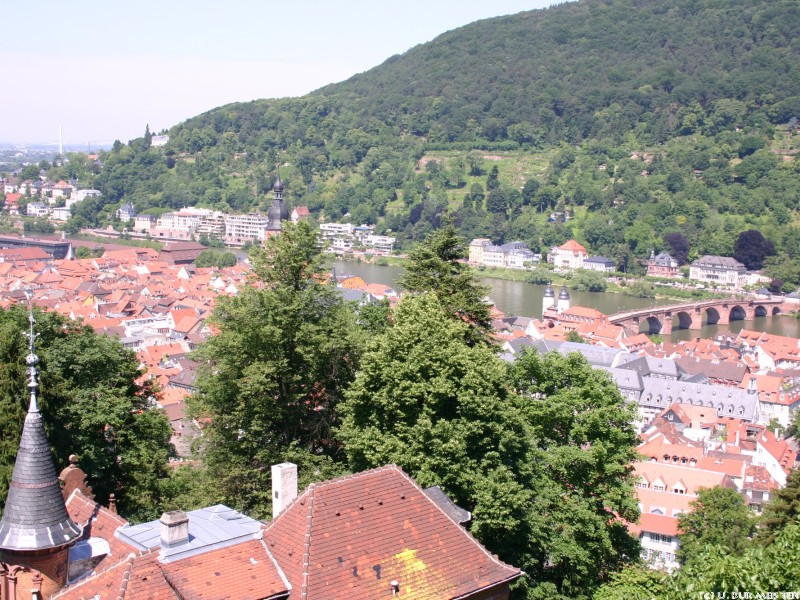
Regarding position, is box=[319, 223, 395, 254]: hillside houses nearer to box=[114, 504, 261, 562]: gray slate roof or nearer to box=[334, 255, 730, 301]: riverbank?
box=[334, 255, 730, 301]: riverbank

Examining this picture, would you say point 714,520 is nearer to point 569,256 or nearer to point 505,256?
point 569,256

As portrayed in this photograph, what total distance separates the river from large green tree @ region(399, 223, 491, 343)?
47149mm

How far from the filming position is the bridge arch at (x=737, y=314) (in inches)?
3159

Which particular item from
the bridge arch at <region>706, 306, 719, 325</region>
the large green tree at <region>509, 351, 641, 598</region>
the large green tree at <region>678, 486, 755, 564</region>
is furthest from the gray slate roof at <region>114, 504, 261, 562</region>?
the bridge arch at <region>706, 306, 719, 325</region>

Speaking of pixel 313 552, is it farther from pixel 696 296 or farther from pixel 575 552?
pixel 696 296

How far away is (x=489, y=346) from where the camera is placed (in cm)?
1848

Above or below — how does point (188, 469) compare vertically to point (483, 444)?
below

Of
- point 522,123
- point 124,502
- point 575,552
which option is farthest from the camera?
point 522,123

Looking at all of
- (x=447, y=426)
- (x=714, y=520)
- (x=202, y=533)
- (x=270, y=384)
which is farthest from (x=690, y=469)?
(x=202, y=533)

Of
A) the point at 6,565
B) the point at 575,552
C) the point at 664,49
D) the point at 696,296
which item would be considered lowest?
the point at 696,296

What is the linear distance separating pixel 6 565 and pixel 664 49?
577ft

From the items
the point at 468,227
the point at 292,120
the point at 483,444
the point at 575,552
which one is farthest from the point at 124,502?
the point at 292,120

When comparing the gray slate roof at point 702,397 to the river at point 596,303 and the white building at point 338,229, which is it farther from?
the white building at point 338,229

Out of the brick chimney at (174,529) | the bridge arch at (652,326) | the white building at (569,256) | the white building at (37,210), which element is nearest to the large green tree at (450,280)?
the brick chimney at (174,529)
